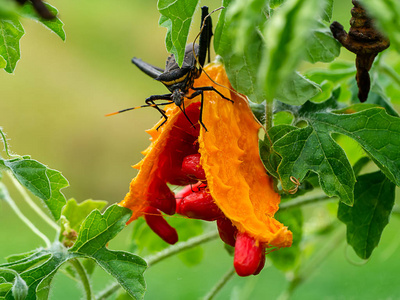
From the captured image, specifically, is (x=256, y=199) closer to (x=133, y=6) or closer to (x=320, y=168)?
(x=320, y=168)

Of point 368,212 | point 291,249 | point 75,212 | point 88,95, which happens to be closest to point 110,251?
point 75,212

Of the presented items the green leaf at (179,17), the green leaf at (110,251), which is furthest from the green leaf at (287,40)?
the green leaf at (110,251)

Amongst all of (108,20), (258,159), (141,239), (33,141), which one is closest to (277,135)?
(258,159)

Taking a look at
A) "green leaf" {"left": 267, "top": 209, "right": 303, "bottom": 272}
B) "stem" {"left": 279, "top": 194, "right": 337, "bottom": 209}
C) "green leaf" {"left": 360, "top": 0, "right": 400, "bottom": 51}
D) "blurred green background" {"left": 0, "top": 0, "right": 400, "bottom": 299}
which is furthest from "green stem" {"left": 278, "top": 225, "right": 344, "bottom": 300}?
"blurred green background" {"left": 0, "top": 0, "right": 400, "bottom": 299}

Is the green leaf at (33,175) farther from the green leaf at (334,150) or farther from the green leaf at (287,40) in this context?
the green leaf at (287,40)

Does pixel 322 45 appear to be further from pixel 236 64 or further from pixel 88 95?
pixel 88 95

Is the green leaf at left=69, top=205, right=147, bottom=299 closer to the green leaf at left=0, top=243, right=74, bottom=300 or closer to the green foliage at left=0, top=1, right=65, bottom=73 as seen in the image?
the green leaf at left=0, top=243, right=74, bottom=300
